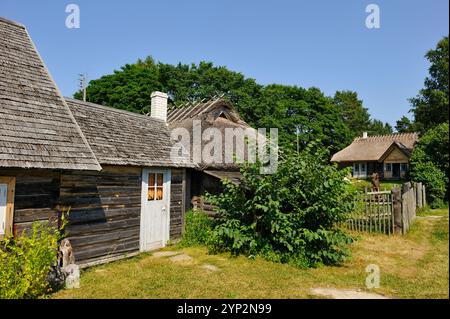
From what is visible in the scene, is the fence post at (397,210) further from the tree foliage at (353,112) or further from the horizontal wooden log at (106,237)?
the tree foliage at (353,112)

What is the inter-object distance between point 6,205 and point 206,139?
7268 millimetres

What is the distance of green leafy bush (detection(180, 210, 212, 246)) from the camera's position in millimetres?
10039

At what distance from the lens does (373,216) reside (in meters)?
10.6

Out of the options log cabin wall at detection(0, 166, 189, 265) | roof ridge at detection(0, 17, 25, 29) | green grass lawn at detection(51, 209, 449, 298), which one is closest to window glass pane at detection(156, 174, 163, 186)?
log cabin wall at detection(0, 166, 189, 265)

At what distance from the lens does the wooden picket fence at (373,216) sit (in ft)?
33.6

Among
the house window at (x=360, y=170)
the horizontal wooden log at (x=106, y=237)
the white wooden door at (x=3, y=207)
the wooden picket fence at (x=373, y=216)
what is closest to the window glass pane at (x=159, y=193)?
the horizontal wooden log at (x=106, y=237)

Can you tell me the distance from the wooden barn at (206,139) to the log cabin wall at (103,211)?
2.63 metres

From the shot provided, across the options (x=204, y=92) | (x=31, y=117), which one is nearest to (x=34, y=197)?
(x=31, y=117)

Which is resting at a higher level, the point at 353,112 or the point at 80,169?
Result: the point at 353,112

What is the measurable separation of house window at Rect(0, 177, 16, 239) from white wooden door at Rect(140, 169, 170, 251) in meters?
Result: 3.67

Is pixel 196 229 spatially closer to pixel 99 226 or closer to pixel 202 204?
pixel 202 204

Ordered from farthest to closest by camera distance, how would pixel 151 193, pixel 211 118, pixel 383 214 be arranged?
pixel 211 118 < pixel 383 214 < pixel 151 193

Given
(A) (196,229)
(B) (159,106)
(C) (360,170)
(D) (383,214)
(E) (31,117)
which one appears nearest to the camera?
(E) (31,117)
